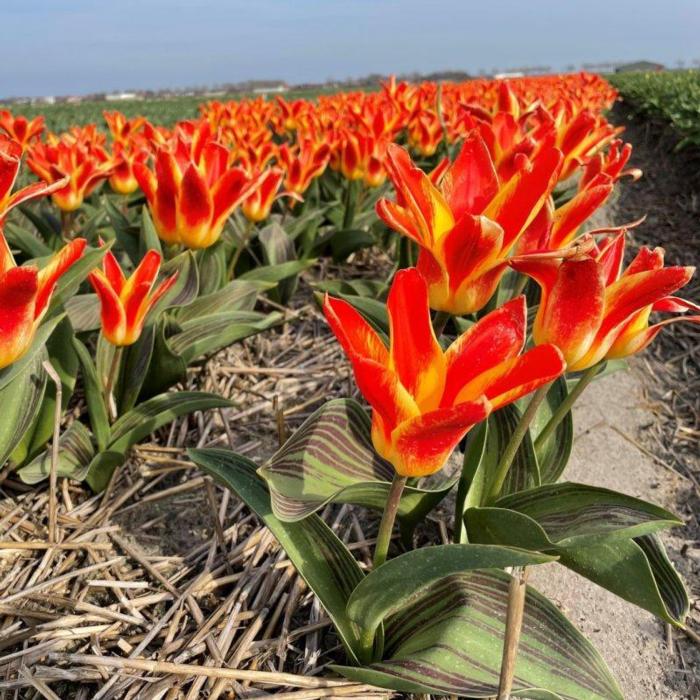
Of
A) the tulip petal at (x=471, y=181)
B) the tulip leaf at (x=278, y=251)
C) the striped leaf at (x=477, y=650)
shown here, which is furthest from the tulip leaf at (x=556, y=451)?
the tulip leaf at (x=278, y=251)

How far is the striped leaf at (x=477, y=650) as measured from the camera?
100 cm

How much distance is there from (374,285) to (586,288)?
1.83 meters

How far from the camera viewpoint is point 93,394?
1604mm

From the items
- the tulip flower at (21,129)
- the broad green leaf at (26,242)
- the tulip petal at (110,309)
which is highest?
the tulip flower at (21,129)

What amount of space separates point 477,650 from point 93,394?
1042mm

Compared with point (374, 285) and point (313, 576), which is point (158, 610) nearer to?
point (313, 576)

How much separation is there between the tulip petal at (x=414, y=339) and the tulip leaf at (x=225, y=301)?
1388mm

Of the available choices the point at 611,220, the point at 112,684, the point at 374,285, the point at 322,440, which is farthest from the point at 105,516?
the point at 611,220

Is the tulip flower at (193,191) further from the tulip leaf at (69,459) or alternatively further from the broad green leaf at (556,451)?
the broad green leaf at (556,451)

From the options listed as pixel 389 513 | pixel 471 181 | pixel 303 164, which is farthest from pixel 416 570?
pixel 303 164

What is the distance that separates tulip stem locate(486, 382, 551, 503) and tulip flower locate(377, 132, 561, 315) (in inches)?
8.9

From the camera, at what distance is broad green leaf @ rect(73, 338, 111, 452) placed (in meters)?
1.60

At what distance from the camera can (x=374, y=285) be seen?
2.75 meters

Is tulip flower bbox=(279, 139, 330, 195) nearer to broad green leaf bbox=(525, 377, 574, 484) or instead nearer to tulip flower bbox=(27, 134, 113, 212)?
tulip flower bbox=(27, 134, 113, 212)
